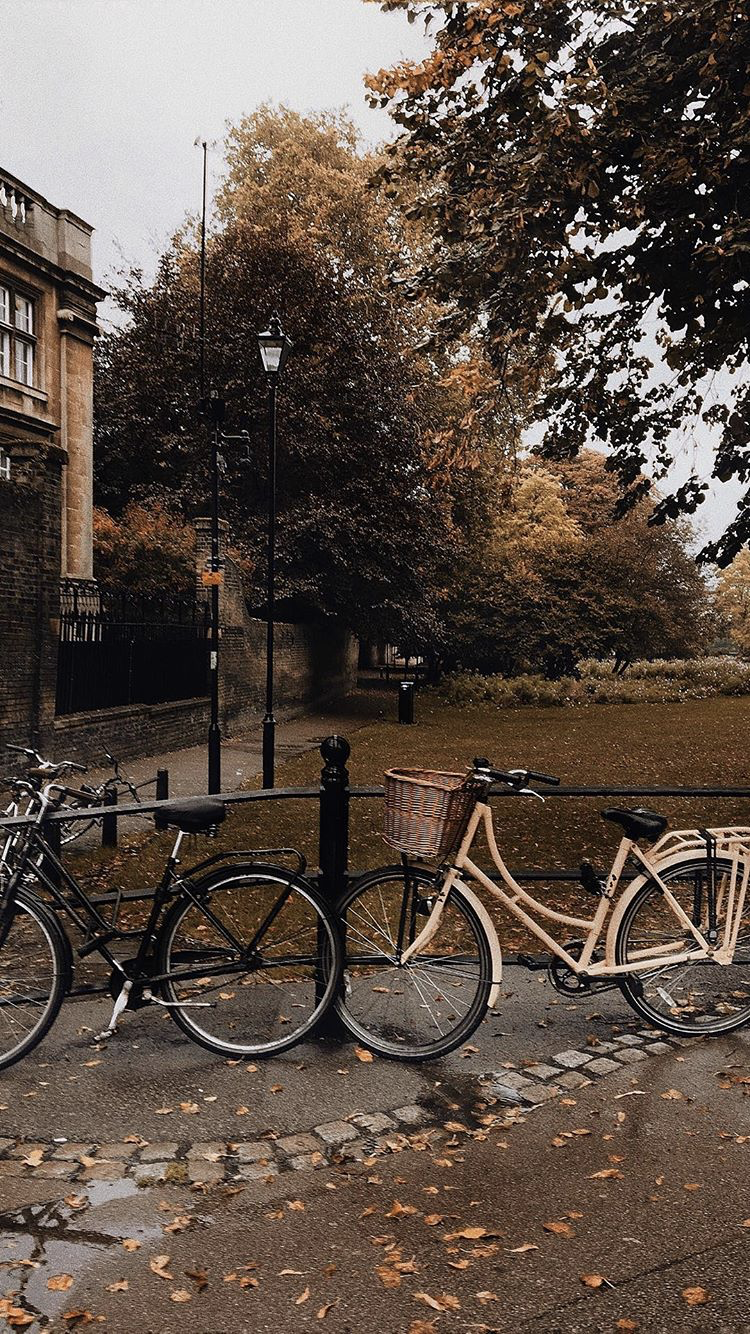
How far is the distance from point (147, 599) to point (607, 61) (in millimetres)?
11077

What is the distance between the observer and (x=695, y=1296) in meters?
3.06

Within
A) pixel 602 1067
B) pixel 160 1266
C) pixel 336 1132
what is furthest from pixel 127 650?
pixel 160 1266

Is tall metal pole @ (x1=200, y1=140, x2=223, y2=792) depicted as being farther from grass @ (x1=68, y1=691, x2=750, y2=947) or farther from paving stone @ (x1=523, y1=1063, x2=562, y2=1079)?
paving stone @ (x1=523, y1=1063, x2=562, y2=1079)

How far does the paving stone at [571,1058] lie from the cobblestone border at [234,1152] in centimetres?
30

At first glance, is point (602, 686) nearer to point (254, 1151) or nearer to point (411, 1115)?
point (411, 1115)

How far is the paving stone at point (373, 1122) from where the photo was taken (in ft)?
13.4

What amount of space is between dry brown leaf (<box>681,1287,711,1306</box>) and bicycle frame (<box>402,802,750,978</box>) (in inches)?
65.6

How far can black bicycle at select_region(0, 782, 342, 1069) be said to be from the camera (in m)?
4.46

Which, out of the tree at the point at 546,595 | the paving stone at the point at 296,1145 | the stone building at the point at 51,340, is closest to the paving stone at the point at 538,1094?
the paving stone at the point at 296,1145

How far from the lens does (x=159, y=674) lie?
58.5 feet

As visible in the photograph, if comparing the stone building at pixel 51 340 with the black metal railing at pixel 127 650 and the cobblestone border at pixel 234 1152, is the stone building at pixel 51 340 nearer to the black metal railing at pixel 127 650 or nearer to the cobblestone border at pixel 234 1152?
the black metal railing at pixel 127 650

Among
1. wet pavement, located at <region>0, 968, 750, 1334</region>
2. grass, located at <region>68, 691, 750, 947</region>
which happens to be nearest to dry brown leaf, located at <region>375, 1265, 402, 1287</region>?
wet pavement, located at <region>0, 968, 750, 1334</region>

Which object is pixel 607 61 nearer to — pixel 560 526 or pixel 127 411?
pixel 127 411

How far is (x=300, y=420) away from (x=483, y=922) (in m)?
23.0
